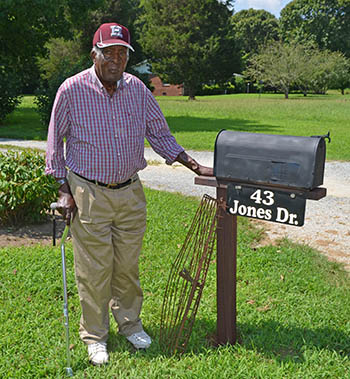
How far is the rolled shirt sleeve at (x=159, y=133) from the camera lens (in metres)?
2.92

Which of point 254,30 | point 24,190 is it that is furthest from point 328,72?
point 24,190

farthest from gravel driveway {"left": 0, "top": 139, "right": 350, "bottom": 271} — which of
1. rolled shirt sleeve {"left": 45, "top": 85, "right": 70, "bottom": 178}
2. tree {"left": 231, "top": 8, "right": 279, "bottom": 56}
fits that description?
tree {"left": 231, "top": 8, "right": 279, "bottom": 56}

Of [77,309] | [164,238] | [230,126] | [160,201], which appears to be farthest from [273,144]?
[230,126]

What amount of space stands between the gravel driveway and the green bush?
2546 mm

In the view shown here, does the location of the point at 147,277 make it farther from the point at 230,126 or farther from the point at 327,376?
the point at 230,126

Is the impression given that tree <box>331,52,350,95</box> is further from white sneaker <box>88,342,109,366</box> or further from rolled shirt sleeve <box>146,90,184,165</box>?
white sneaker <box>88,342,109,366</box>

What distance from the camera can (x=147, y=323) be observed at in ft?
11.2

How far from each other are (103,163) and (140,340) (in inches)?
46.1

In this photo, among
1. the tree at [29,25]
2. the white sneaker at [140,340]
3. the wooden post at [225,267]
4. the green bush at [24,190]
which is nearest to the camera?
the wooden post at [225,267]

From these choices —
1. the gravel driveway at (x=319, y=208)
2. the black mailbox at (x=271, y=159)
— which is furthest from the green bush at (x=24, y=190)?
the black mailbox at (x=271, y=159)

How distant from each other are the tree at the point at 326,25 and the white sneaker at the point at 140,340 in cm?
6380

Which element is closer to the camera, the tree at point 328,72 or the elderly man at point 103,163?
the elderly man at point 103,163

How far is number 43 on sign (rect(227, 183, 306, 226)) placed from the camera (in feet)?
8.03

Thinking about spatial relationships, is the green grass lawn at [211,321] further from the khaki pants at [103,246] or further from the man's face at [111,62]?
the man's face at [111,62]
